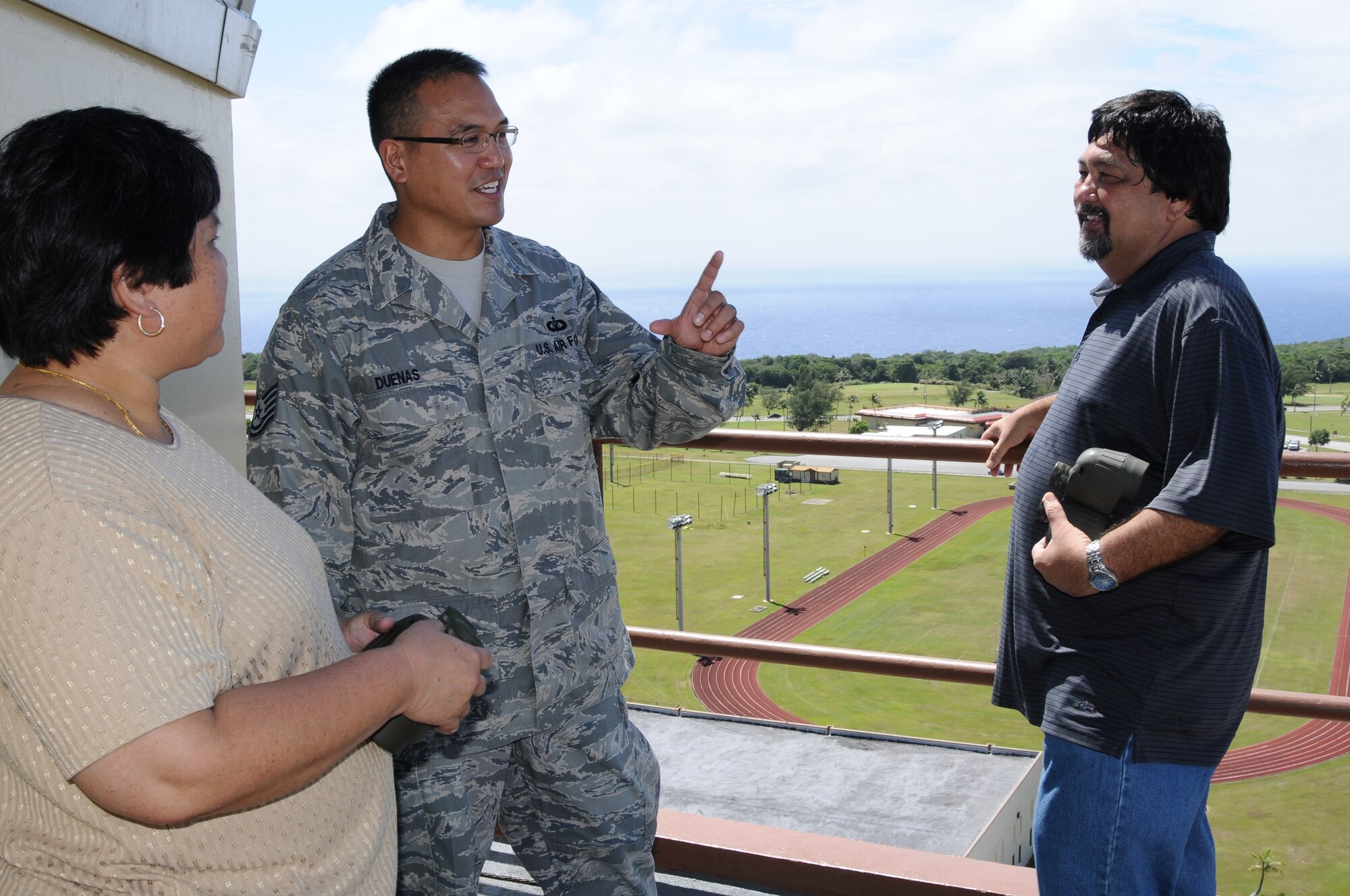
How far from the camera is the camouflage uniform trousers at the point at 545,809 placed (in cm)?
163

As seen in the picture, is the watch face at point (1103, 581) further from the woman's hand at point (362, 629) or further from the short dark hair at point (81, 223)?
the short dark hair at point (81, 223)

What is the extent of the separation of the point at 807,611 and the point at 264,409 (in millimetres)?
34656

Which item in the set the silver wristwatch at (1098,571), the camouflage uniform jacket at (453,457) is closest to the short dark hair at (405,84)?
the camouflage uniform jacket at (453,457)

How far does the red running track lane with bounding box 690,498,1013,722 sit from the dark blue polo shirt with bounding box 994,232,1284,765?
75.6 ft

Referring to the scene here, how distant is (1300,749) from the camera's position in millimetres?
25531

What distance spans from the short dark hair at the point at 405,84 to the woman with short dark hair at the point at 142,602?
2.93ft

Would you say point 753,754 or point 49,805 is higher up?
point 49,805

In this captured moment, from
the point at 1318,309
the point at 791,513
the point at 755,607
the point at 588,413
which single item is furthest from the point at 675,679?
the point at 1318,309

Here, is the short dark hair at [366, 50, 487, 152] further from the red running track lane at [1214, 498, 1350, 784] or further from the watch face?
the red running track lane at [1214, 498, 1350, 784]

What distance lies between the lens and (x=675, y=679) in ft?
103

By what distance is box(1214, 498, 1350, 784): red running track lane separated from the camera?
23.9m

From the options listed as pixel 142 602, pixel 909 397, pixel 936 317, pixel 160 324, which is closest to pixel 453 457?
pixel 160 324

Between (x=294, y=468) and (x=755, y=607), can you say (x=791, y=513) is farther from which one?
(x=294, y=468)

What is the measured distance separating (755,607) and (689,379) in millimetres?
35058
